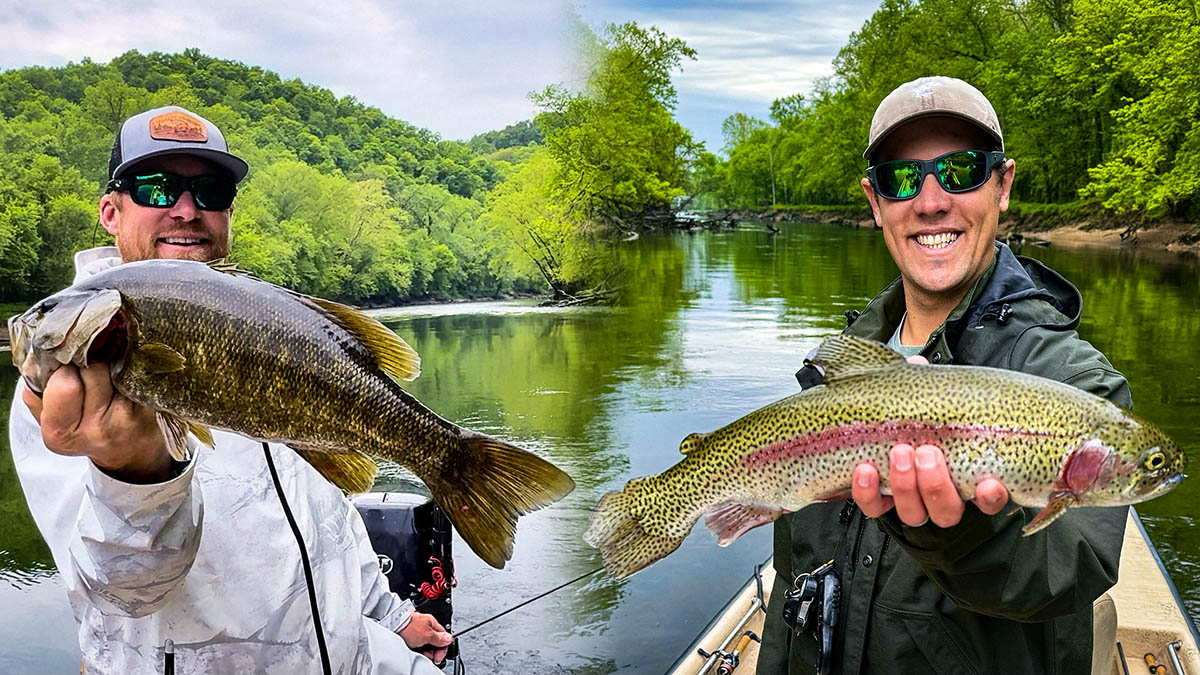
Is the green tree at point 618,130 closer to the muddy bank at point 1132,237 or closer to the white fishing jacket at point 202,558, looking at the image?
the muddy bank at point 1132,237

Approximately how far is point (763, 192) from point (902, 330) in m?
139

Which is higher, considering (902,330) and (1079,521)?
(902,330)

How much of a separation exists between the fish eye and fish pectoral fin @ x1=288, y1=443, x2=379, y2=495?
182 centimetres

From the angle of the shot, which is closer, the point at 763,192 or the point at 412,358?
the point at 412,358

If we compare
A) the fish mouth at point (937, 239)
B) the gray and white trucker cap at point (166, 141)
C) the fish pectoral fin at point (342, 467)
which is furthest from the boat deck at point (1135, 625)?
the gray and white trucker cap at point (166, 141)

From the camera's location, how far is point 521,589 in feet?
31.6

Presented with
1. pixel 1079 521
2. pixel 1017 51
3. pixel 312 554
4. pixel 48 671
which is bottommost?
pixel 48 671

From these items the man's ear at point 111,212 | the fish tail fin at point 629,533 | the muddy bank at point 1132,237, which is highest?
the muddy bank at point 1132,237

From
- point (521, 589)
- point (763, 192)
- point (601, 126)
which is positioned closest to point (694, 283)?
point (601, 126)

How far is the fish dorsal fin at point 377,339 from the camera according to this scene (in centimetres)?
225

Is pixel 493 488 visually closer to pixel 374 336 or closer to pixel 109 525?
pixel 374 336

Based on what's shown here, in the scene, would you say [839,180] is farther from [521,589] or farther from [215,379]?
[215,379]

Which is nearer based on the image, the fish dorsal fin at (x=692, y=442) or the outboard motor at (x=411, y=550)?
the fish dorsal fin at (x=692, y=442)

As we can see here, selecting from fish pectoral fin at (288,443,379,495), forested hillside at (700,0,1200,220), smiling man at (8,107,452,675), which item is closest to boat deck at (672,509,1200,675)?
smiling man at (8,107,452,675)
